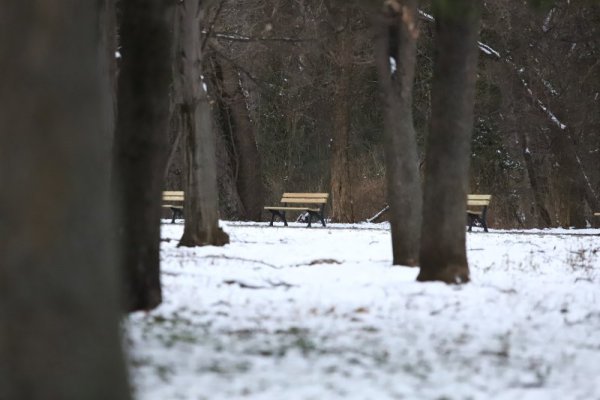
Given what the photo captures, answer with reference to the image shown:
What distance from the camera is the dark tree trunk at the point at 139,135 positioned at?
8234 mm

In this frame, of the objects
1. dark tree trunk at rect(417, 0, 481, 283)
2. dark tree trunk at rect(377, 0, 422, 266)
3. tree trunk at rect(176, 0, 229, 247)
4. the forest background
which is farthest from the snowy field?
the forest background

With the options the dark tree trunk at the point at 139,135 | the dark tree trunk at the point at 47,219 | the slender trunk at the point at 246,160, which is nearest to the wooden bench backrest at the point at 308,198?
the slender trunk at the point at 246,160

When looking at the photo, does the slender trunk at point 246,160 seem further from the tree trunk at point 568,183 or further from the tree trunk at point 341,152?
the tree trunk at point 568,183

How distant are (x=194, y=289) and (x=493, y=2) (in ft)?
60.2

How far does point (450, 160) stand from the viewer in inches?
409

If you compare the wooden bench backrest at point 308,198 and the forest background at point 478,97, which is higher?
the forest background at point 478,97

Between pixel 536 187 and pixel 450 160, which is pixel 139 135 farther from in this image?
pixel 536 187

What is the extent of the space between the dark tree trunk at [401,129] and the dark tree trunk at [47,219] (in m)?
9.02

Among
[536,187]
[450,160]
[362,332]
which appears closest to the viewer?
[362,332]

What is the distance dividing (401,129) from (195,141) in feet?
15.4

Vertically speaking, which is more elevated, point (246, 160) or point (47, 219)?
point (246, 160)

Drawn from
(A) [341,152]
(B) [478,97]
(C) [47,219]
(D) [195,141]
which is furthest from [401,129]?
(B) [478,97]

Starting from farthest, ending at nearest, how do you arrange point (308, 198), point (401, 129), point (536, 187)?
point (536, 187) < point (308, 198) < point (401, 129)

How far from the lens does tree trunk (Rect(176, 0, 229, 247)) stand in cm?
1597
